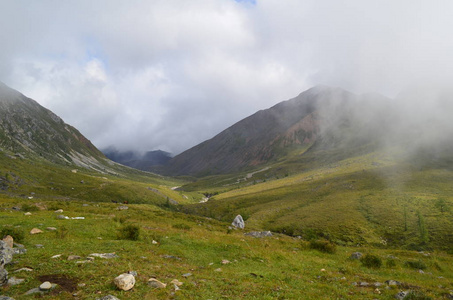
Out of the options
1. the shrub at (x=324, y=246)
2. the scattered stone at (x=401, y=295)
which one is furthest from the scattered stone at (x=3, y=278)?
the shrub at (x=324, y=246)

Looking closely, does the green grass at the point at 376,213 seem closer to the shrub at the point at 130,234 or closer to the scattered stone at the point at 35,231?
the shrub at the point at 130,234

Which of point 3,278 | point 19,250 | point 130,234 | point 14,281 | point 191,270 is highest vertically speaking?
point 19,250

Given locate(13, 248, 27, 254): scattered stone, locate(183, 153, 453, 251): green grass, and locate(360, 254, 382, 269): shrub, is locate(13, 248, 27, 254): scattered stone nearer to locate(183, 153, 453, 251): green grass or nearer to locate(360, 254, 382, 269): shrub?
locate(360, 254, 382, 269): shrub

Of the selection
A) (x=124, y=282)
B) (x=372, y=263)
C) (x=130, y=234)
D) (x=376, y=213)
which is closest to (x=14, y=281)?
(x=124, y=282)

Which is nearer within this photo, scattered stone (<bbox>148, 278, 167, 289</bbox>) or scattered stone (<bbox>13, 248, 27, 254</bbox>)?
scattered stone (<bbox>148, 278, 167, 289</bbox>)

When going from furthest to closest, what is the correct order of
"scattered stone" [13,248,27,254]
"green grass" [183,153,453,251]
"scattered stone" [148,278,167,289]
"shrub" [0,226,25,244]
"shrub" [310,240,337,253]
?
"green grass" [183,153,453,251] → "shrub" [310,240,337,253] → "shrub" [0,226,25,244] → "scattered stone" [13,248,27,254] → "scattered stone" [148,278,167,289]

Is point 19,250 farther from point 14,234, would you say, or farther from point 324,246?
point 324,246

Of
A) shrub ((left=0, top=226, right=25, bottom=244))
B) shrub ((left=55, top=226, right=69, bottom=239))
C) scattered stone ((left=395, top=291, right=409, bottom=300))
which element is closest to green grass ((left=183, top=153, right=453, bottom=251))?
scattered stone ((left=395, top=291, right=409, bottom=300))

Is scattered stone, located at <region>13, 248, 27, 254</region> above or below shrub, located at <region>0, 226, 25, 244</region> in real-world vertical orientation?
below

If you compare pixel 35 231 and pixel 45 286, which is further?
pixel 35 231

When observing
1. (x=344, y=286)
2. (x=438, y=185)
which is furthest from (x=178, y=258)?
(x=438, y=185)

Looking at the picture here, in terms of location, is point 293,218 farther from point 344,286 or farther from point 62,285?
point 62,285

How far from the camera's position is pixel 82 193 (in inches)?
4717

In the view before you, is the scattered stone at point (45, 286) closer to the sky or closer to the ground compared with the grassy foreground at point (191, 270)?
closer to the sky
